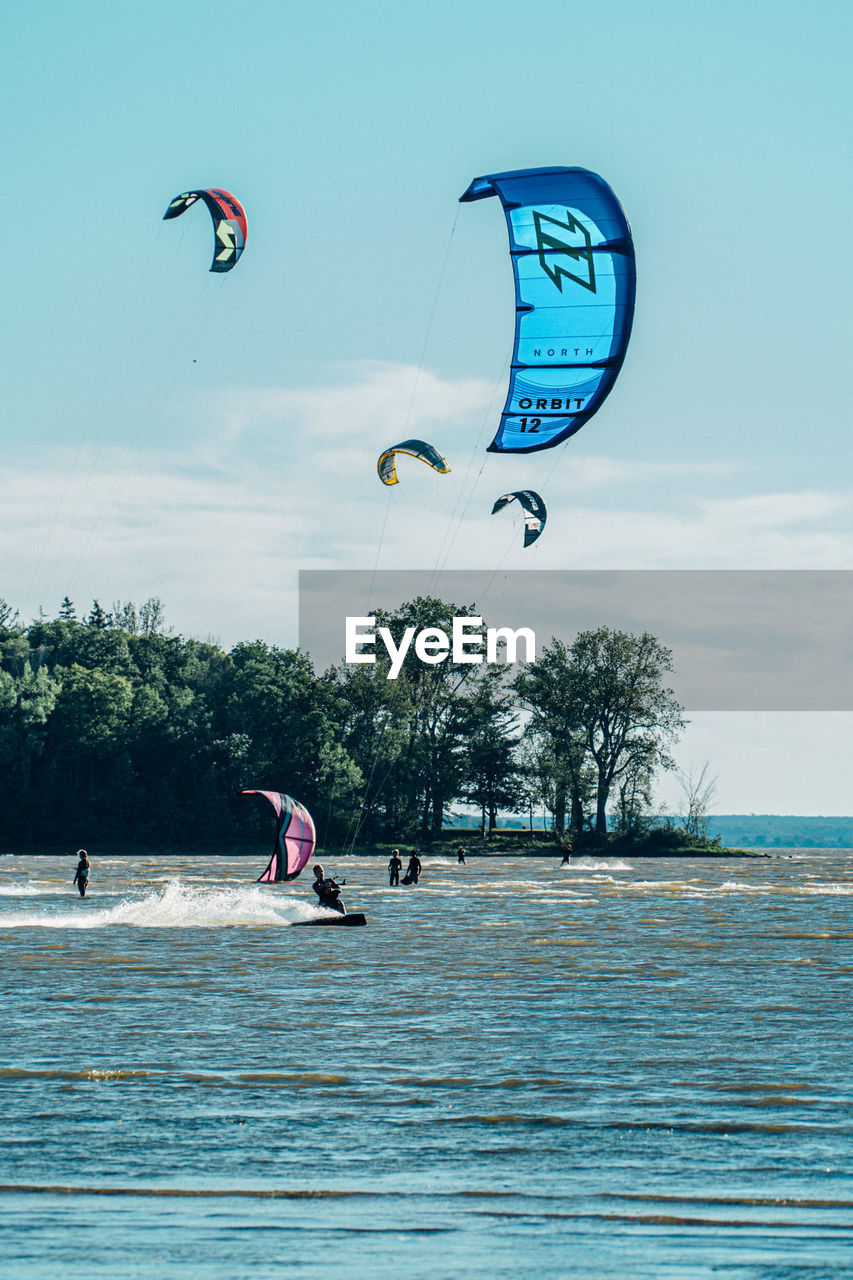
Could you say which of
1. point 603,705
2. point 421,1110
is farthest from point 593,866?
point 421,1110

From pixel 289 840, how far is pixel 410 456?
10.6 m

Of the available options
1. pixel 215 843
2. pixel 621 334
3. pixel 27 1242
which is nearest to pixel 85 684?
pixel 215 843

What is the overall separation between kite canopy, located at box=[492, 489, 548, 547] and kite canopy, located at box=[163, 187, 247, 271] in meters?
13.7

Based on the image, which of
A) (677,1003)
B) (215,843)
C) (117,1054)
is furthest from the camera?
(215,843)

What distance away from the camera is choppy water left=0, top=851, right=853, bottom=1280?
334 inches

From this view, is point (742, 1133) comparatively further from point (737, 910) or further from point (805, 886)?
point (805, 886)

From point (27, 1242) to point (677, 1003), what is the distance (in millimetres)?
12276

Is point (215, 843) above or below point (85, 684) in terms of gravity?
below

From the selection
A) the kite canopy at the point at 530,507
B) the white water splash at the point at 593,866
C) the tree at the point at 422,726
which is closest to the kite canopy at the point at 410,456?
the kite canopy at the point at 530,507

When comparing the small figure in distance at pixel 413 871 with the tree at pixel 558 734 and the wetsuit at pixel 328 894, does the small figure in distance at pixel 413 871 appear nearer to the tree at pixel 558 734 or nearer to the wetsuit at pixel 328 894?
the wetsuit at pixel 328 894

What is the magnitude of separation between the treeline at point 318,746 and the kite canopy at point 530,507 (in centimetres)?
4736

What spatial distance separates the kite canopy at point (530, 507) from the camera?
4456 cm

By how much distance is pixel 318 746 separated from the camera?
310ft

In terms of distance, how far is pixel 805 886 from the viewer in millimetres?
59625
